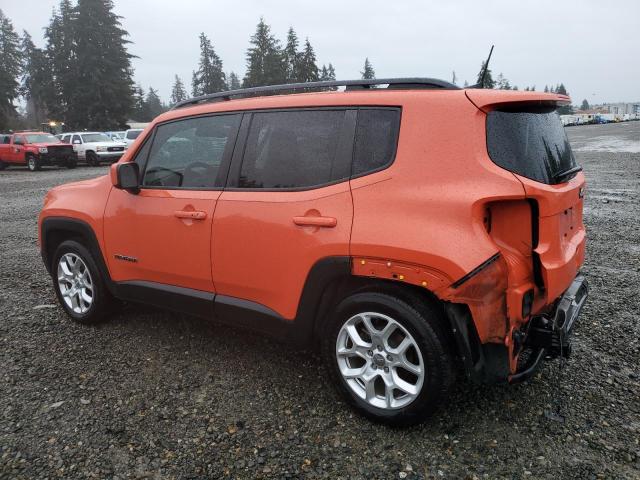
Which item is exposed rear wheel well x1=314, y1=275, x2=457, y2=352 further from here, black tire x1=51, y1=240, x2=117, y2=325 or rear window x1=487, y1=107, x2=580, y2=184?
black tire x1=51, y1=240, x2=117, y2=325

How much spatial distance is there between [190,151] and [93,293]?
1.56 meters

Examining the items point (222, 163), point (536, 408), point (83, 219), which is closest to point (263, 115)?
point (222, 163)

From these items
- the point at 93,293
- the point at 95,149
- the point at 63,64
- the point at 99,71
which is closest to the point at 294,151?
the point at 93,293

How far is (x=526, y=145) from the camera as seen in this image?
250cm

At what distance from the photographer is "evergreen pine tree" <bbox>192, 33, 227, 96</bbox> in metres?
70.2

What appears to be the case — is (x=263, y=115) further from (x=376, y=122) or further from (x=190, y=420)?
(x=190, y=420)

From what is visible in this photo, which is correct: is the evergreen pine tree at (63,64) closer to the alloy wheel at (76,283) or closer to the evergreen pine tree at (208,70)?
the evergreen pine tree at (208,70)

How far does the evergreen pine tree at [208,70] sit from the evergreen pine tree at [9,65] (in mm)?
22082

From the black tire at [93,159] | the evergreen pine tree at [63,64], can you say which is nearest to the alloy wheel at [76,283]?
the black tire at [93,159]

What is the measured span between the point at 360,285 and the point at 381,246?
1.08 feet

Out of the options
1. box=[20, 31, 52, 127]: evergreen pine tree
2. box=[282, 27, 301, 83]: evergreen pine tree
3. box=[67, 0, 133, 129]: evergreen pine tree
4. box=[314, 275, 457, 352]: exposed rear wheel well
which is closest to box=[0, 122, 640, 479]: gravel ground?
box=[314, 275, 457, 352]: exposed rear wheel well

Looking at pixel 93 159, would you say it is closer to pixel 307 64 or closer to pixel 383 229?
pixel 383 229

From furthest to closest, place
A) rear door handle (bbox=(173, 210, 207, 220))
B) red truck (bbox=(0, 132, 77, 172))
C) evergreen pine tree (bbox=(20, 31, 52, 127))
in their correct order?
evergreen pine tree (bbox=(20, 31, 52, 127)) < red truck (bbox=(0, 132, 77, 172)) < rear door handle (bbox=(173, 210, 207, 220))

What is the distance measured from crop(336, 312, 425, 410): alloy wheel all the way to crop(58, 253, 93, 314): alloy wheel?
2486mm
